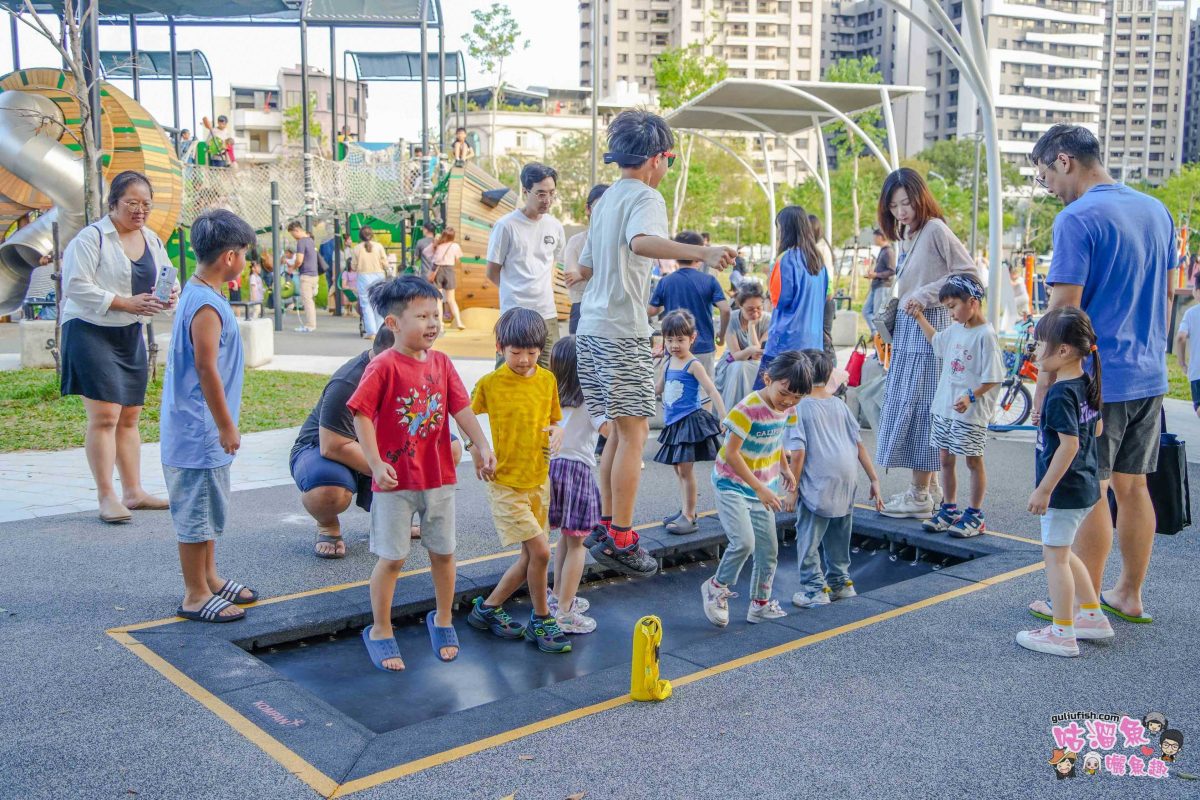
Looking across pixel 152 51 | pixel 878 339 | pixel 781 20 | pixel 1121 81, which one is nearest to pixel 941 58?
pixel 781 20

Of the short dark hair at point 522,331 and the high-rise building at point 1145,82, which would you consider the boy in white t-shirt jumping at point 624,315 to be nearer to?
the short dark hair at point 522,331

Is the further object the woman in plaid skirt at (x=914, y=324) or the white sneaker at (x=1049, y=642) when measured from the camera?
the woman in plaid skirt at (x=914, y=324)

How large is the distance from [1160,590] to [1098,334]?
4.87 feet

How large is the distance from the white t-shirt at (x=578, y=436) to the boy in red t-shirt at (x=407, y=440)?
0.52 meters

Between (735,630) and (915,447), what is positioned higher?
(915,447)

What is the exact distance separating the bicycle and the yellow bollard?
7.14 m

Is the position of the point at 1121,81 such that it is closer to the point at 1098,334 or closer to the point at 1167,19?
the point at 1167,19

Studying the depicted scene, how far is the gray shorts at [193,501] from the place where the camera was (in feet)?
15.6

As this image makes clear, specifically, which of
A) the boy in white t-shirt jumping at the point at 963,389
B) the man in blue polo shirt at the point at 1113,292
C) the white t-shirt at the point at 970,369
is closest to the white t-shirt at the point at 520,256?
the boy in white t-shirt jumping at the point at 963,389

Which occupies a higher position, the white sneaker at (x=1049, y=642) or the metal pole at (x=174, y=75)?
the metal pole at (x=174, y=75)

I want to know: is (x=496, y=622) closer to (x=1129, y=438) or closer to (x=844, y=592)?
(x=844, y=592)

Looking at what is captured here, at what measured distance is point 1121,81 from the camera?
140 metres

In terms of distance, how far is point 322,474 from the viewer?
5.88 m

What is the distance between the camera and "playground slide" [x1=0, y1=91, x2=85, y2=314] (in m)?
16.4
